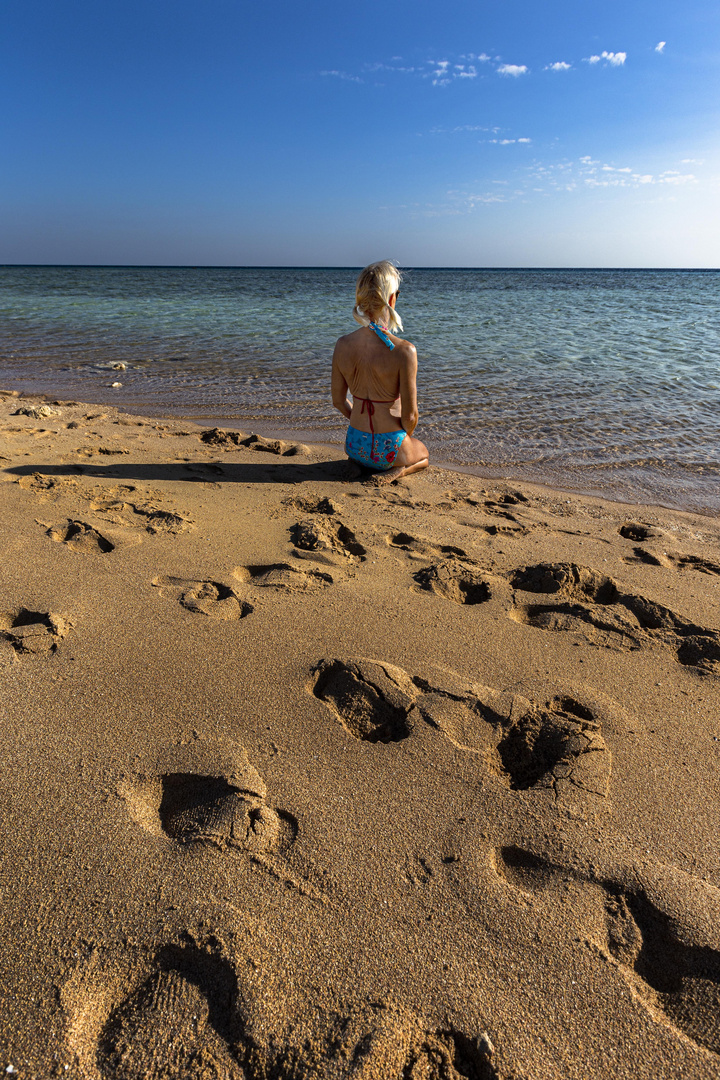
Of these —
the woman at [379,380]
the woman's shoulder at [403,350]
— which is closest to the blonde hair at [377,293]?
the woman at [379,380]

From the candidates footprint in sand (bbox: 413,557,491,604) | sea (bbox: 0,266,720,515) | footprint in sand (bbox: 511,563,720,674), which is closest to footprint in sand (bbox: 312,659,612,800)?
footprint in sand (bbox: 511,563,720,674)

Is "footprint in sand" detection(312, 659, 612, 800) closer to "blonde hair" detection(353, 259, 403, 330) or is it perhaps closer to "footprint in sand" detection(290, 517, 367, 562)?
"footprint in sand" detection(290, 517, 367, 562)

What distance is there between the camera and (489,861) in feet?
4.72

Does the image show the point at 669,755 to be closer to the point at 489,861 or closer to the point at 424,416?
the point at 489,861

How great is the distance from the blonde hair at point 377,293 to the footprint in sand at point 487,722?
251cm

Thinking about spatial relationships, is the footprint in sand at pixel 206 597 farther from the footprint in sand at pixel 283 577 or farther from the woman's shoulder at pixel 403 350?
the woman's shoulder at pixel 403 350

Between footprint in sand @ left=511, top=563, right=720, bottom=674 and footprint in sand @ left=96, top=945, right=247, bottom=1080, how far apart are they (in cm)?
A: 170

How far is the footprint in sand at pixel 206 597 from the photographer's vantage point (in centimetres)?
237

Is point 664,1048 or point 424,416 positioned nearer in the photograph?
point 664,1048

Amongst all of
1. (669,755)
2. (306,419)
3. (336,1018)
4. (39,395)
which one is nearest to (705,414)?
(306,419)

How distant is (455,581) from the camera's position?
269cm

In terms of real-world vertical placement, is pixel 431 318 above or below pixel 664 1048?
above

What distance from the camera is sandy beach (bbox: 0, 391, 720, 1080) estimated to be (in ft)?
3.67

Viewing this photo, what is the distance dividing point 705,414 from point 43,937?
7009 millimetres
